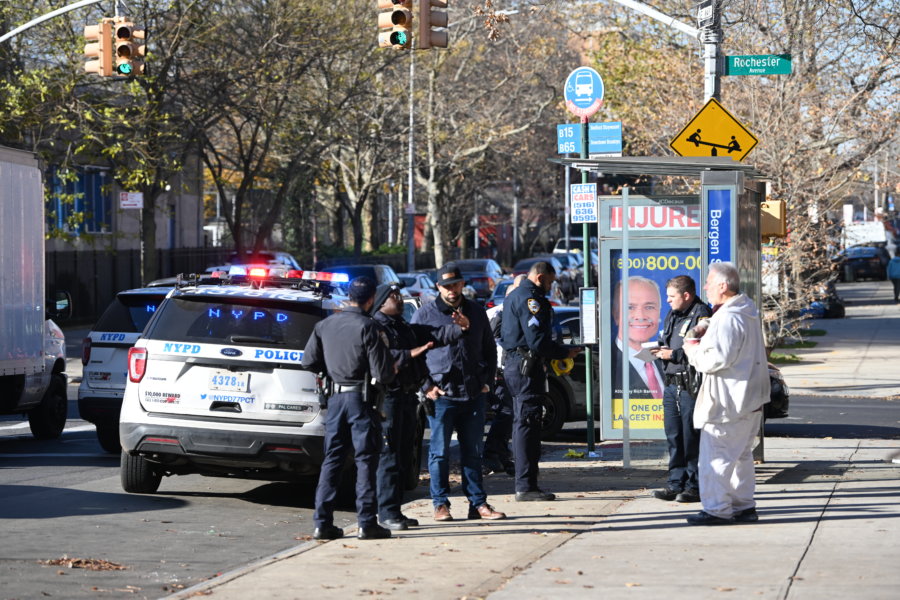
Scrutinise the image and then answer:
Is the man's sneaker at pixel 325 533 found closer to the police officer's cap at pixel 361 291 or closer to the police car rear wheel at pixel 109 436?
the police officer's cap at pixel 361 291

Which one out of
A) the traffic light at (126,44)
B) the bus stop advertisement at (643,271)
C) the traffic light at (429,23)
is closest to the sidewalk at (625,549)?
the bus stop advertisement at (643,271)

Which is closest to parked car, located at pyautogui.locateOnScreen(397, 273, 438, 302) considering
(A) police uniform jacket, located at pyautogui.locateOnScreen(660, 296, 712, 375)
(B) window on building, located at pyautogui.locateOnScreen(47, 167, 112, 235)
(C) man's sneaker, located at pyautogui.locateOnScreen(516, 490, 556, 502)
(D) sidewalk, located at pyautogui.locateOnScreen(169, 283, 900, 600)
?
(B) window on building, located at pyautogui.locateOnScreen(47, 167, 112, 235)

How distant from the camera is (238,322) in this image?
10148 millimetres

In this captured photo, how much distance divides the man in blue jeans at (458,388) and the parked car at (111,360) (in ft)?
15.2

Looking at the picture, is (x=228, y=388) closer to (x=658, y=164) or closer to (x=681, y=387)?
(x=681, y=387)

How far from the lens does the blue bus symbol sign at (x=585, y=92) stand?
45.9ft

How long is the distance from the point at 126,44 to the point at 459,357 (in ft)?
40.6

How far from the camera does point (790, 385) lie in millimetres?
21578

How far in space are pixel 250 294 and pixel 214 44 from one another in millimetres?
19938

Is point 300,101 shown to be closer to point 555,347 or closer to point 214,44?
point 214,44

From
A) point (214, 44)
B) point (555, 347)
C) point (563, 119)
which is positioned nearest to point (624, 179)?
point (563, 119)

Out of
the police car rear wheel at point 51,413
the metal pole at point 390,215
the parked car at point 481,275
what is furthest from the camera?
the metal pole at point 390,215

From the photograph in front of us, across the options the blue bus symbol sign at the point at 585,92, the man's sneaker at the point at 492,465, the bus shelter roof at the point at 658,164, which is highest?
the blue bus symbol sign at the point at 585,92

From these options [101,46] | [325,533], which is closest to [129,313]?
[325,533]
